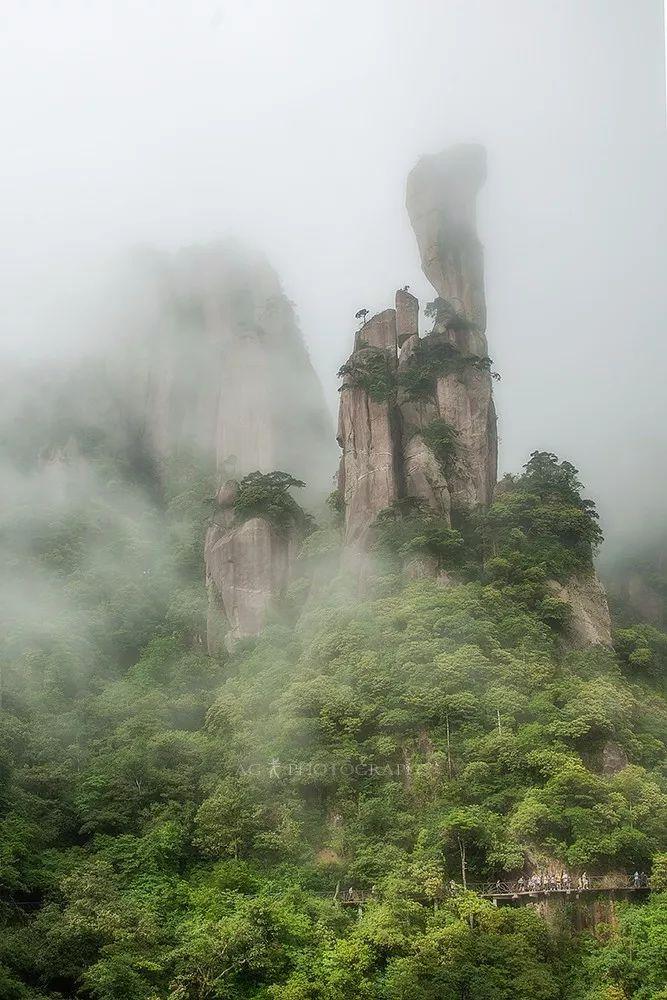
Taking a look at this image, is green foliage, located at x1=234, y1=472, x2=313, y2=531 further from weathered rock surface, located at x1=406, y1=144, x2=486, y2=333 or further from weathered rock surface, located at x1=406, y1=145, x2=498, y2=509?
weathered rock surface, located at x1=406, y1=144, x2=486, y2=333

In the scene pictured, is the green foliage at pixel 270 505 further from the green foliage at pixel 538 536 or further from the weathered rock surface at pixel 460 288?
the green foliage at pixel 538 536

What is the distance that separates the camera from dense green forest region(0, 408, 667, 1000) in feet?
70.9

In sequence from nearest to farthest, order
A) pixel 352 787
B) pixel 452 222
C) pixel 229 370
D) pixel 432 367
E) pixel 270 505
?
1. pixel 352 787
2. pixel 270 505
3. pixel 432 367
4. pixel 452 222
5. pixel 229 370

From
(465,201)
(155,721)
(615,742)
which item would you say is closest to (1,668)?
(155,721)

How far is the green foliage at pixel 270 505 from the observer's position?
43.2m

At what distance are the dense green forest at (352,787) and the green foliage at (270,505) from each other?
1.41ft

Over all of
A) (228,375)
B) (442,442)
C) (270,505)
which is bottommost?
(270,505)

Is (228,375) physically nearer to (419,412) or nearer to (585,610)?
(419,412)

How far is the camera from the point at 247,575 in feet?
137

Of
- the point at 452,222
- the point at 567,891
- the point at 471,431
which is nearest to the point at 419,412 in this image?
the point at 471,431

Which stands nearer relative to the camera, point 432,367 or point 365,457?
point 365,457

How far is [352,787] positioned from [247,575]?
15116 millimetres

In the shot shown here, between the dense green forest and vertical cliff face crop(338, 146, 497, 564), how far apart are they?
173 cm

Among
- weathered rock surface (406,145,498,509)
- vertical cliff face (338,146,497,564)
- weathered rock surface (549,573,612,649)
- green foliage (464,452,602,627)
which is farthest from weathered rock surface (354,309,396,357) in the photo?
weathered rock surface (549,573,612,649)
